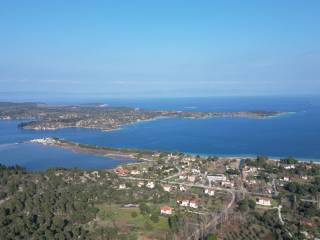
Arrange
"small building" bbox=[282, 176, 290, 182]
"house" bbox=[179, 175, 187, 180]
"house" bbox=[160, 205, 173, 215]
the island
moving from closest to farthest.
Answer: "house" bbox=[160, 205, 173, 215]
"small building" bbox=[282, 176, 290, 182]
"house" bbox=[179, 175, 187, 180]
the island

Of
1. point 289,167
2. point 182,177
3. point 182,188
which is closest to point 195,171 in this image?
point 182,177

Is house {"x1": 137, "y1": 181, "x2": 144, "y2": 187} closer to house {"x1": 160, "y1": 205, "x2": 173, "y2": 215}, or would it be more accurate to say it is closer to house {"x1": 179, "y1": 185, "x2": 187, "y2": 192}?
house {"x1": 179, "y1": 185, "x2": 187, "y2": 192}

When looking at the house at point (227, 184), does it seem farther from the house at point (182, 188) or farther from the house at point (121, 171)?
the house at point (121, 171)

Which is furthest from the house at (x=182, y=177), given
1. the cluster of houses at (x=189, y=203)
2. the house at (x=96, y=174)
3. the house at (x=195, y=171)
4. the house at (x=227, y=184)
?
the cluster of houses at (x=189, y=203)

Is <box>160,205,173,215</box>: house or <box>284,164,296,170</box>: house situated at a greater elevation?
<box>284,164,296,170</box>: house

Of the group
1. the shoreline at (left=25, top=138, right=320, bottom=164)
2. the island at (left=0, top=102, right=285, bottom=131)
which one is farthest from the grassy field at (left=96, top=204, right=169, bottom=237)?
the island at (left=0, top=102, right=285, bottom=131)

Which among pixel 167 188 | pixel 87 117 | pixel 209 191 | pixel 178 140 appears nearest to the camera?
pixel 209 191

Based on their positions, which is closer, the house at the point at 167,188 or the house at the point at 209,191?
the house at the point at 209,191

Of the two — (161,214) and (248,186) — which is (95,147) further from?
(161,214)

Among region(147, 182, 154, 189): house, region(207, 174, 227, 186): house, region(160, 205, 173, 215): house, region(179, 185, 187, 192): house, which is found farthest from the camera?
region(207, 174, 227, 186): house

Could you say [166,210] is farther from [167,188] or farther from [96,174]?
[96,174]

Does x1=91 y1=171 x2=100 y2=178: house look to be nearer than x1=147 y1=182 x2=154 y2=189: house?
No

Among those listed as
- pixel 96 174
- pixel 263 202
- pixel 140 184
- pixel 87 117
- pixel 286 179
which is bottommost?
pixel 263 202

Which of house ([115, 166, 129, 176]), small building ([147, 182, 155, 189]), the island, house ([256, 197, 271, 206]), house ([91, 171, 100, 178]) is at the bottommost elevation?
house ([256, 197, 271, 206])
